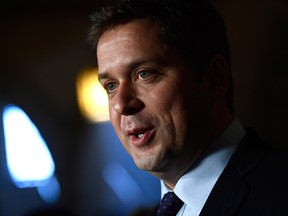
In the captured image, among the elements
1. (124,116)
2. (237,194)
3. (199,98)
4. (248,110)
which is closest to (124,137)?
(124,116)

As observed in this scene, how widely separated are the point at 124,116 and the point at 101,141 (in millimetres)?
3350

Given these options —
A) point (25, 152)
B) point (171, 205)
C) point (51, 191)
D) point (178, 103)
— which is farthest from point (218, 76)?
point (51, 191)

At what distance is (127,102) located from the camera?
1.37m

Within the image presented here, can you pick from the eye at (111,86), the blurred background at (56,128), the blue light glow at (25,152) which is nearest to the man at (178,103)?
the eye at (111,86)

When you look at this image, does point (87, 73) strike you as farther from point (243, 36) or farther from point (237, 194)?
point (237, 194)

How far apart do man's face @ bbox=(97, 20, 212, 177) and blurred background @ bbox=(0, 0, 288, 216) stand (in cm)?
311

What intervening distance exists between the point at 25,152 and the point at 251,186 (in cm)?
350

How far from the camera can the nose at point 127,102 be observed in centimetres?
137

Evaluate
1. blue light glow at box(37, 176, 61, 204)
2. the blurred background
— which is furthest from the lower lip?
blue light glow at box(37, 176, 61, 204)

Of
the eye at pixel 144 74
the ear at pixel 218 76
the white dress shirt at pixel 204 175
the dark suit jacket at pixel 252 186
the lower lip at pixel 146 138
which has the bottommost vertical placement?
the dark suit jacket at pixel 252 186

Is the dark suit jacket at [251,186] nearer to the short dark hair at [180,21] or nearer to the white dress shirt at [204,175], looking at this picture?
the white dress shirt at [204,175]

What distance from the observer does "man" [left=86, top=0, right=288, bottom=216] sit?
4.46 ft

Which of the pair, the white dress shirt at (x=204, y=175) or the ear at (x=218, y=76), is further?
the ear at (x=218, y=76)

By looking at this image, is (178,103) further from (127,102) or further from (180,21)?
(180,21)
